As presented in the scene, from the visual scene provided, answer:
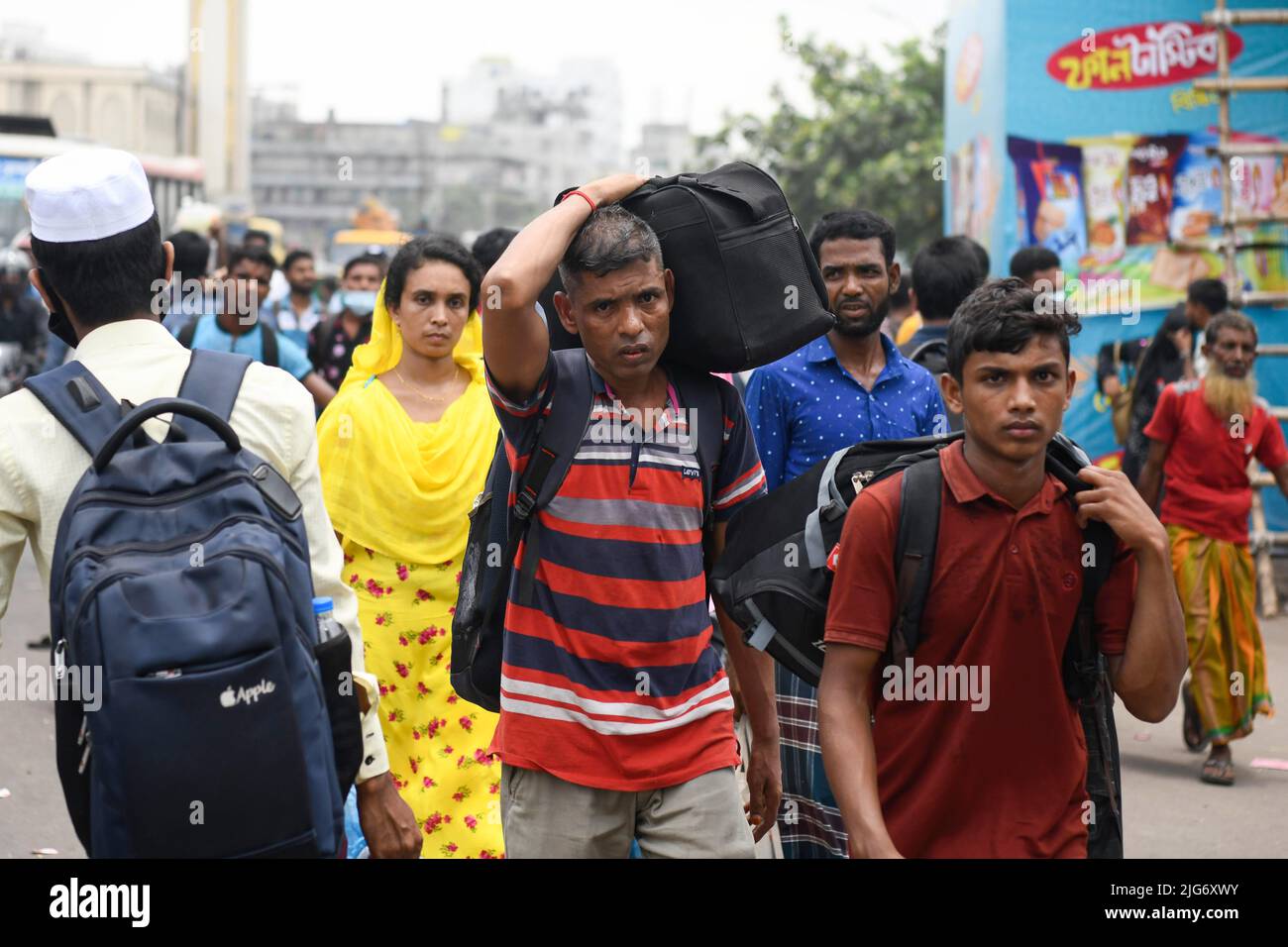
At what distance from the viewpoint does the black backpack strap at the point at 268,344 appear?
26.5ft

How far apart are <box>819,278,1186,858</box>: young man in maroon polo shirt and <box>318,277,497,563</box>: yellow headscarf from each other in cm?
245

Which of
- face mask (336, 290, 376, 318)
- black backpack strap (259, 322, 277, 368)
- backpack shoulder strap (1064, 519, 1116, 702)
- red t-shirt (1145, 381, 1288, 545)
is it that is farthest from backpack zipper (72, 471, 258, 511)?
face mask (336, 290, 376, 318)

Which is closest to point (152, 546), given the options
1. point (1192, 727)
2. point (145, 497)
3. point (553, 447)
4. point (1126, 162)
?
point (145, 497)

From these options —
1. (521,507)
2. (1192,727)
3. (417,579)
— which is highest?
(521,507)

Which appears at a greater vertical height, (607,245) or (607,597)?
(607,245)

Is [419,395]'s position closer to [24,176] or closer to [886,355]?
[886,355]

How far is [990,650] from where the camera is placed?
116 inches

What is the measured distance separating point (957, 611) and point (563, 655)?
2.67 ft

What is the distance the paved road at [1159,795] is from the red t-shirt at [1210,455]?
3.48ft

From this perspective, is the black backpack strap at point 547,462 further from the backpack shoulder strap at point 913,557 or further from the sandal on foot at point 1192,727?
the sandal on foot at point 1192,727

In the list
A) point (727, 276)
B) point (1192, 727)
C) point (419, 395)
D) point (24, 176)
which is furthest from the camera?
point (24, 176)

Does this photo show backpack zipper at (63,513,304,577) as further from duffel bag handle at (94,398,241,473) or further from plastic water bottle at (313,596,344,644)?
plastic water bottle at (313,596,344,644)

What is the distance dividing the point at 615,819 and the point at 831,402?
1885mm

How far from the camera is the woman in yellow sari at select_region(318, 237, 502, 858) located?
5.25 m
